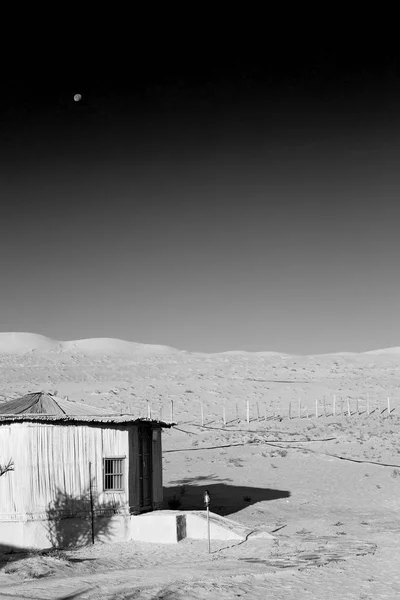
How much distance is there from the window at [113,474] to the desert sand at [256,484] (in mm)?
1537

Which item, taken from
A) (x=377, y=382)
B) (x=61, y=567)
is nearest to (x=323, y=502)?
(x=61, y=567)

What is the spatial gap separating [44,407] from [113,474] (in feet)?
8.69

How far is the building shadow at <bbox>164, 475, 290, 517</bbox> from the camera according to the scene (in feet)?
80.2

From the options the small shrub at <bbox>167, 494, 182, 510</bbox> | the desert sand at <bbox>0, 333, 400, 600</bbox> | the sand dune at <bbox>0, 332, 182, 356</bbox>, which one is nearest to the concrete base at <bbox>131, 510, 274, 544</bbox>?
the desert sand at <bbox>0, 333, 400, 600</bbox>

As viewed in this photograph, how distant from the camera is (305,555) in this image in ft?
55.9

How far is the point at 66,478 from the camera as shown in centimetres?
1911

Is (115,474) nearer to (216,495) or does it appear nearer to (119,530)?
(119,530)

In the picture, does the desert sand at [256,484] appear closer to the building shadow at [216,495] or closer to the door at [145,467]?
the building shadow at [216,495]

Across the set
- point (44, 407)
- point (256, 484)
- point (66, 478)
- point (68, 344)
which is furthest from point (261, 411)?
point (68, 344)

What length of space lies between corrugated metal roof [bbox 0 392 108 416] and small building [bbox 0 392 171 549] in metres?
0.07

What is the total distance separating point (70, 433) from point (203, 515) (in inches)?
158

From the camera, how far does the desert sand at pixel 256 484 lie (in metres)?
14.3

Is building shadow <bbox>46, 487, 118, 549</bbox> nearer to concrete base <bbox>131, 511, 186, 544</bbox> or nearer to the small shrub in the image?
concrete base <bbox>131, 511, 186, 544</bbox>

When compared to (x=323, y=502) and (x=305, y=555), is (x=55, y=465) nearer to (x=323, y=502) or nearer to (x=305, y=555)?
(x=305, y=555)
